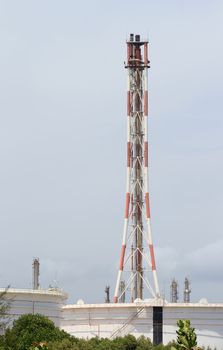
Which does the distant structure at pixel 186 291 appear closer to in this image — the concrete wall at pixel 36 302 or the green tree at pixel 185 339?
the concrete wall at pixel 36 302

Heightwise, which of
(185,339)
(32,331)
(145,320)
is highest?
(145,320)

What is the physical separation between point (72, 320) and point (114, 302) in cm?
523

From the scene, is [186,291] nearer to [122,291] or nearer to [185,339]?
[122,291]

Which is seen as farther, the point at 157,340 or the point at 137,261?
the point at 137,261

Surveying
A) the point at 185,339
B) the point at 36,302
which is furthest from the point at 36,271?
the point at 185,339

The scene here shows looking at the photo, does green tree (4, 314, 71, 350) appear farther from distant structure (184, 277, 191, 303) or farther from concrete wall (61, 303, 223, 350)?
distant structure (184, 277, 191, 303)

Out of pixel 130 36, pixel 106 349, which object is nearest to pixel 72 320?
pixel 106 349

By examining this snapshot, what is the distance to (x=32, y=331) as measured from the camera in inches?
3418

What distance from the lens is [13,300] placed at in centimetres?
8919

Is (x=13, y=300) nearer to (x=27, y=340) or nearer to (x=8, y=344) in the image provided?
(x=27, y=340)

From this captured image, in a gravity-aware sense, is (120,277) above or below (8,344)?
above

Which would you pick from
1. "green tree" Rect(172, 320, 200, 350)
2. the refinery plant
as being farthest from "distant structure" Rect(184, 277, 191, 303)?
"green tree" Rect(172, 320, 200, 350)

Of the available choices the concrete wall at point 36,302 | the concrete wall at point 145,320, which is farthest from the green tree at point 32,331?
the concrete wall at point 145,320

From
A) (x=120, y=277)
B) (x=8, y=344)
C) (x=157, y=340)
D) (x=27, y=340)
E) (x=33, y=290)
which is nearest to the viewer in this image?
(x=8, y=344)
